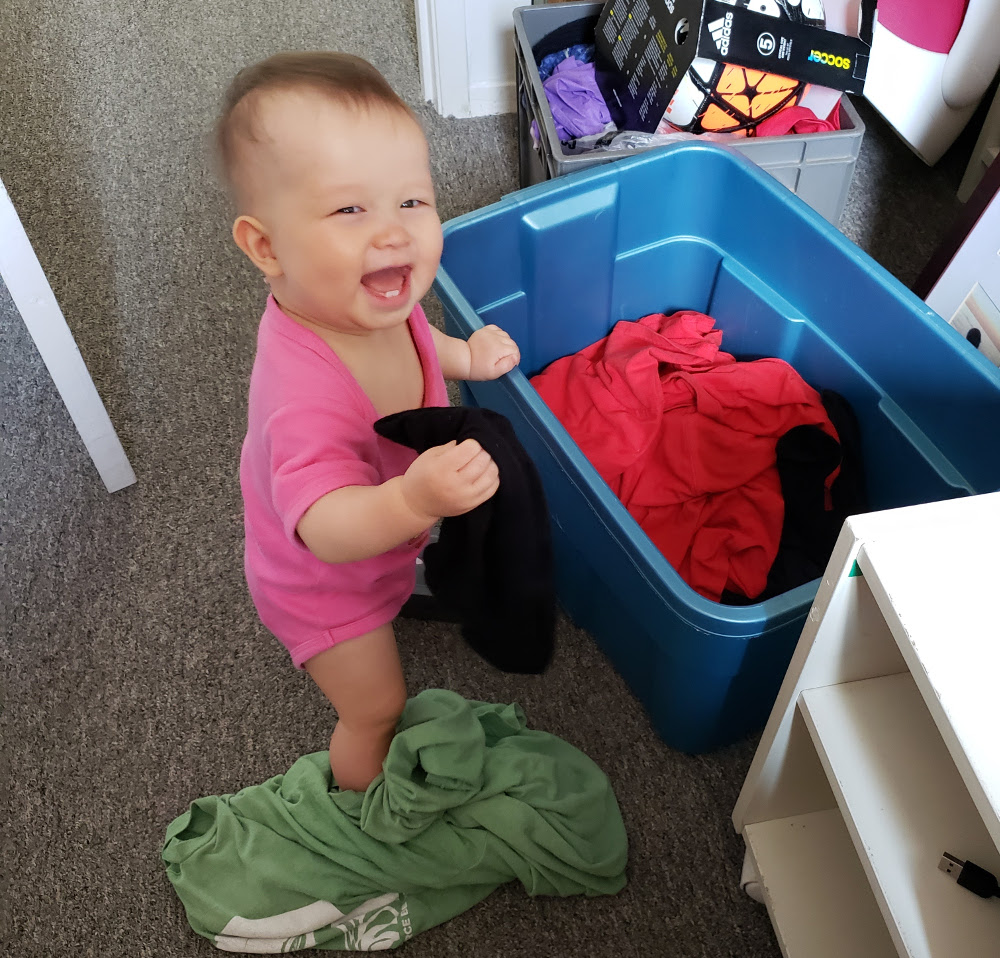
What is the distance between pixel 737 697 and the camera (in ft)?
3.06

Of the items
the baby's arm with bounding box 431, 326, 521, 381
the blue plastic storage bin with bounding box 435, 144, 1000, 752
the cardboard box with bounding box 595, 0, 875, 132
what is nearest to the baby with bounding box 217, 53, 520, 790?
the baby's arm with bounding box 431, 326, 521, 381

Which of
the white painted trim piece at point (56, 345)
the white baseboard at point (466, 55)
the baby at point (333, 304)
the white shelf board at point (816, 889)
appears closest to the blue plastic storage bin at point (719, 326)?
the white shelf board at point (816, 889)

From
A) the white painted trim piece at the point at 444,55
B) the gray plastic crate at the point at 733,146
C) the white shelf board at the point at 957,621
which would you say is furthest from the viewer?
the white painted trim piece at the point at 444,55

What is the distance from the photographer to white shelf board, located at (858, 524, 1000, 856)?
508 mm

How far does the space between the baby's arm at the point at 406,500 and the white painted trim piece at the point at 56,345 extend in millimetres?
571

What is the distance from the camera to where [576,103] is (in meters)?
1.40

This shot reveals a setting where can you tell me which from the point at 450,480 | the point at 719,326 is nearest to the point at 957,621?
the point at 450,480

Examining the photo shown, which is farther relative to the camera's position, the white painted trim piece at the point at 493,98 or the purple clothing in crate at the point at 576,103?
the white painted trim piece at the point at 493,98

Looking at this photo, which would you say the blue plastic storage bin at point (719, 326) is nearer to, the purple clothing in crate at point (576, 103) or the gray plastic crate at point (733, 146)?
the gray plastic crate at point (733, 146)

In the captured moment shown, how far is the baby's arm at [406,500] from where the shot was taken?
2.17ft

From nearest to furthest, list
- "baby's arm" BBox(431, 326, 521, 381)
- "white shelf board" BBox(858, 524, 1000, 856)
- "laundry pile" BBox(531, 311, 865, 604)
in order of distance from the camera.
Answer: "white shelf board" BBox(858, 524, 1000, 856) → "baby's arm" BBox(431, 326, 521, 381) → "laundry pile" BBox(531, 311, 865, 604)

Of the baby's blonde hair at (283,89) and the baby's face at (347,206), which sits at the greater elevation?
the baby's blonde hair at (283,89)

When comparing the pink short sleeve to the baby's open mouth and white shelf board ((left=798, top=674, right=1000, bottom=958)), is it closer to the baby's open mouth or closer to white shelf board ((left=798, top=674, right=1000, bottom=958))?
the baby's open mouth

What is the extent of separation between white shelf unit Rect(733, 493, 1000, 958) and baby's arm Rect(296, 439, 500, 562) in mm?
245
